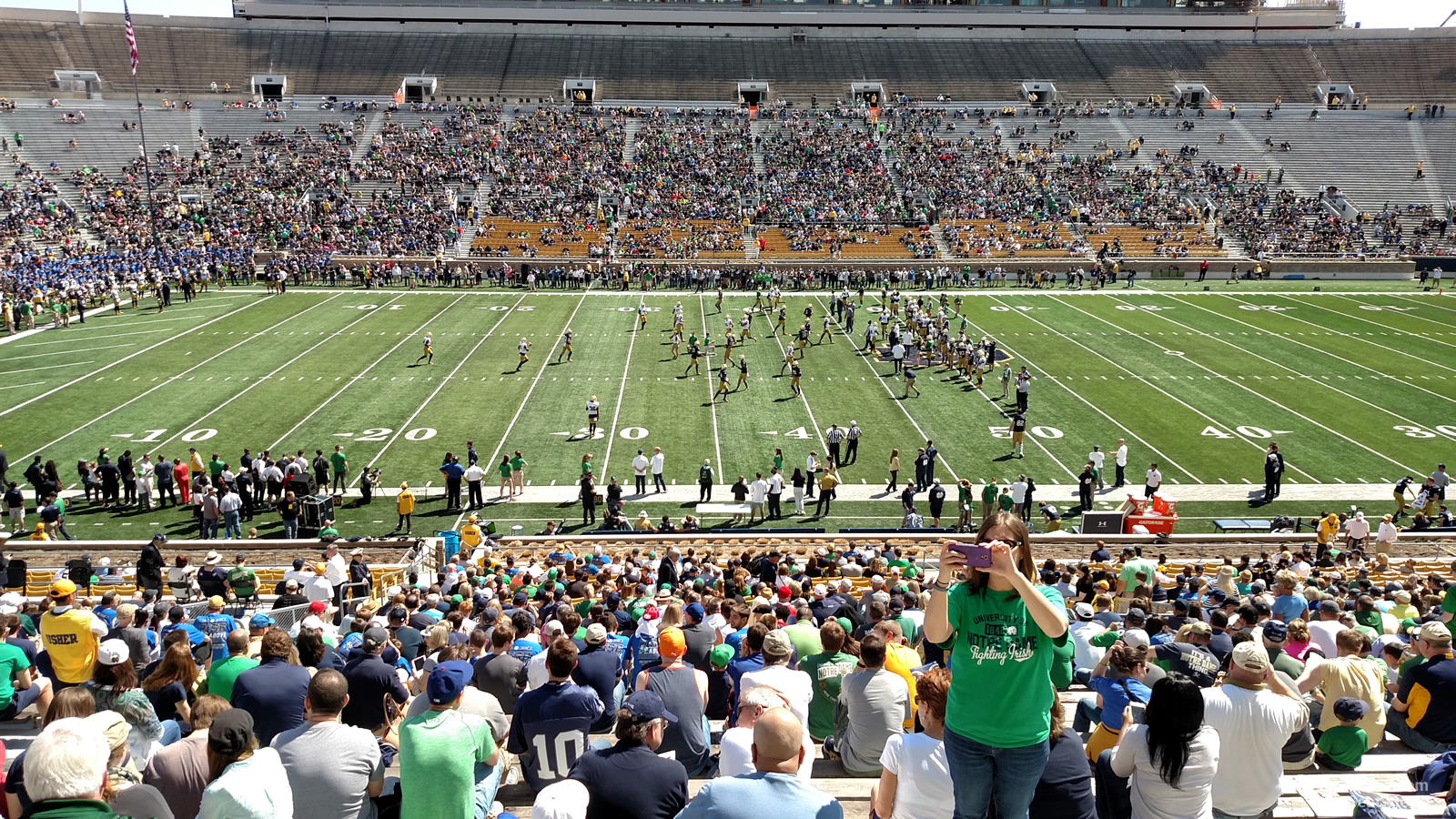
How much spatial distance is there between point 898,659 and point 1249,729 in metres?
2.27

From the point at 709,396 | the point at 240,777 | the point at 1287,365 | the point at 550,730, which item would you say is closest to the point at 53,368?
the point at 709,396

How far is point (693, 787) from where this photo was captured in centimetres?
624

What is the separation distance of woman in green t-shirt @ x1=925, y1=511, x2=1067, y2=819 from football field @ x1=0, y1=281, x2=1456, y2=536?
1729 centimetres

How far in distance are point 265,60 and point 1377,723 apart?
87.7 m

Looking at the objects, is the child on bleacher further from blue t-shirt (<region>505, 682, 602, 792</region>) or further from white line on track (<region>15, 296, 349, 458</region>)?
white line on track (<region>15, 296, 349, 458</region>)

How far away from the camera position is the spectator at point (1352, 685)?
23.1 ft

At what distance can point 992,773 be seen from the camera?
477cm

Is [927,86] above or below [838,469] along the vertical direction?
above

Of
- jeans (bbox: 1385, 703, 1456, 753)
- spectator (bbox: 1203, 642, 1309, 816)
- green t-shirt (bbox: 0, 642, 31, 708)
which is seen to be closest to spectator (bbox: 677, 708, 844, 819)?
spectator (bbox: 1203, 642, 1309, 816)

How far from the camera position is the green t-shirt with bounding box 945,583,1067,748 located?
15.3ft

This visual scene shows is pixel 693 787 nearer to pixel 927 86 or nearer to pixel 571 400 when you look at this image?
pixel 571 400

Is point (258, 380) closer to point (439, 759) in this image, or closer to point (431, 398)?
point (431, 398)

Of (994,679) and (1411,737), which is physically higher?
(994,679)

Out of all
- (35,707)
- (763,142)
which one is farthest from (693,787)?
→ (763,142)
